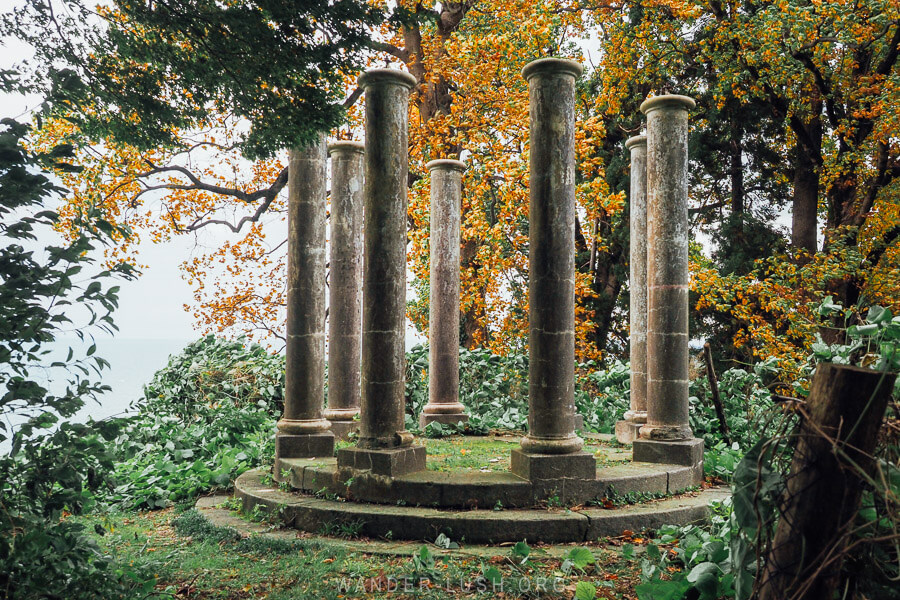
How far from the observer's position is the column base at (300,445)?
7698 millimetres

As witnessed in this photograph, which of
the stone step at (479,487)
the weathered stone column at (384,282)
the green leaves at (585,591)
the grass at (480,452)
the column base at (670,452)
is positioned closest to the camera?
the green leaves at (585,591)

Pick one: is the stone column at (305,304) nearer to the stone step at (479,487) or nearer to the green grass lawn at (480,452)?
the green grass lawn at (480,452)

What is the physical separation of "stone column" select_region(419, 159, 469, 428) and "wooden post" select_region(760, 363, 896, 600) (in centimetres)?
814

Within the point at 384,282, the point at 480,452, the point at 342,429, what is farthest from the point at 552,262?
the point at 342,429

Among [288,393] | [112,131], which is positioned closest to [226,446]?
[288,393]

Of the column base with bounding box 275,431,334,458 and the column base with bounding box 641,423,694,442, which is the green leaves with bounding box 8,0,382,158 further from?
the column base with bounding box 641,423,694,442

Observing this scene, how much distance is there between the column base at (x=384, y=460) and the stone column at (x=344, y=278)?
306cm

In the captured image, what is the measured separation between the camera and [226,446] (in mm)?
10195

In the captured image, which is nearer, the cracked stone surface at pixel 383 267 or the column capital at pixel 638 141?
the cracked stone surface at pixel 383 267

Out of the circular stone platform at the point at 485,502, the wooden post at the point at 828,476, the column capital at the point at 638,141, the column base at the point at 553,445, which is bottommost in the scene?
the circular stone platform at the point at 485,502

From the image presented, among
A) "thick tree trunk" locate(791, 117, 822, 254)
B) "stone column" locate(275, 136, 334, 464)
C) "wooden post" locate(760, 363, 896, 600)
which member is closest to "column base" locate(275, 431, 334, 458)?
"stone column" locate(275, 136, 334, 464)

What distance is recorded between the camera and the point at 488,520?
5641 millimetres

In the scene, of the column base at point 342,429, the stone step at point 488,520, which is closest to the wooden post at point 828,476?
the stone step at point 488,520

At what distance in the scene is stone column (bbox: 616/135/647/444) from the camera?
935 centimetres
